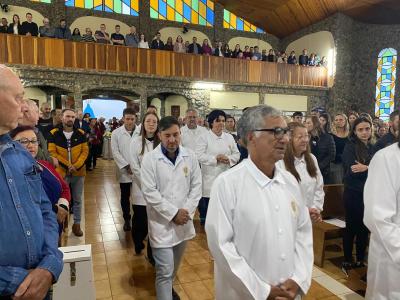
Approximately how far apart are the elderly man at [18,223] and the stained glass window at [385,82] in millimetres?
17079

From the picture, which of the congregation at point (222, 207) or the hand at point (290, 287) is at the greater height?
the congregation at point (222, 207)

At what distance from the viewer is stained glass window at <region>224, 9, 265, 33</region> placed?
18.2 meters

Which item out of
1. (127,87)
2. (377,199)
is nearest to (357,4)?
(127,87)

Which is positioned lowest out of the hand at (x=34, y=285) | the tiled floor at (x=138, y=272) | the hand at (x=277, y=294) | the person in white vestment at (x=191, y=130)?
the tiled floor at (x=138, y=272)

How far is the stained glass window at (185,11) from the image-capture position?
54.9 feet

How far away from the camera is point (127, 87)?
487 inches

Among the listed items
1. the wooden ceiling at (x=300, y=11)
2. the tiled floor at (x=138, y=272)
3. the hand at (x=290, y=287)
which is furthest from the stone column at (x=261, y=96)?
the hand at (x=290, y=287)

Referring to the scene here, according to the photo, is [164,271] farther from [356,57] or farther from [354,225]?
[356,57]

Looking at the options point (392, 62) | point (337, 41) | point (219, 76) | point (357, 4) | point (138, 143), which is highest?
point (357, 4)

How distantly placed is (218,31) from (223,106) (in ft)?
18.8

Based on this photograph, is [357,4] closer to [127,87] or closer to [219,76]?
[219,76]

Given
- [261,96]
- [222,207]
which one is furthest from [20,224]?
[261,96]

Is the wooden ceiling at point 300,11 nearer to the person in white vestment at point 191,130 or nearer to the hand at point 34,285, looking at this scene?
the person in white vestment at point 191,130

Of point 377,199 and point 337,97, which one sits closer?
point 377,199
